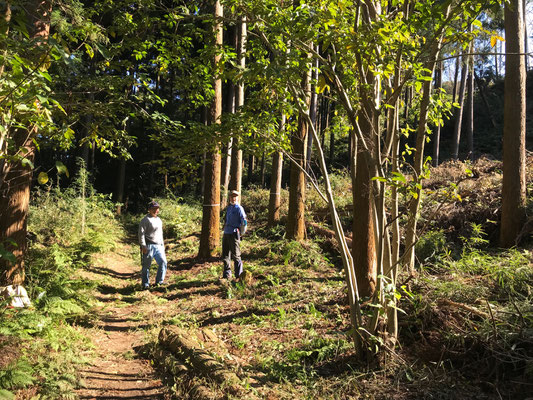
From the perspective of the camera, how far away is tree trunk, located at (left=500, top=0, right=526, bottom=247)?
7.18m

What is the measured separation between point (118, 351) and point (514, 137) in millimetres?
8393

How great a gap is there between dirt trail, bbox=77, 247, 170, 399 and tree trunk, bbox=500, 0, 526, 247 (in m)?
7.14

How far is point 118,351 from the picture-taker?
466 cm

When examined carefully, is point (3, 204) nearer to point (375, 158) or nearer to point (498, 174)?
point (375, 158)

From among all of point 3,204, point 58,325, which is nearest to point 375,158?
point 58,325

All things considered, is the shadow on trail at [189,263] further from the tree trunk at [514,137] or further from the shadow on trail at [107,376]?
the tree trunk at [514,137]

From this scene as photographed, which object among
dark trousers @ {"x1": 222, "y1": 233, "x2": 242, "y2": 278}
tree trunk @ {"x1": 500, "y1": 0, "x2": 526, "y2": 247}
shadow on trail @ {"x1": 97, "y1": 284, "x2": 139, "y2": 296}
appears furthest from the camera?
dark trousers @ {"x1": 222, "y1": 233, "x2": 242, "y2": 278}

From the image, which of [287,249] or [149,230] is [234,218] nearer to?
[149,230]

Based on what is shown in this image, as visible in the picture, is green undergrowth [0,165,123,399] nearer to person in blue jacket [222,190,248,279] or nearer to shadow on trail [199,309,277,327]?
shadow on trail [199,309,277,327]

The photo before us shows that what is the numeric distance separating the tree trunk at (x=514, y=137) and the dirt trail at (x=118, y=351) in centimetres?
714

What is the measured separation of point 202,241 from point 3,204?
4801mm

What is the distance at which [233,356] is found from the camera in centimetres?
431

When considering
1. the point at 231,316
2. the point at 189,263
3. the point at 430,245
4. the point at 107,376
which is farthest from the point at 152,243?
the point at 430,245

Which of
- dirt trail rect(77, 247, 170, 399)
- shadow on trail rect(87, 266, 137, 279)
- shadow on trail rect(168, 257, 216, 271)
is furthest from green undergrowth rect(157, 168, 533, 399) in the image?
shadow on trail rect(87, 266, 137, 279)
